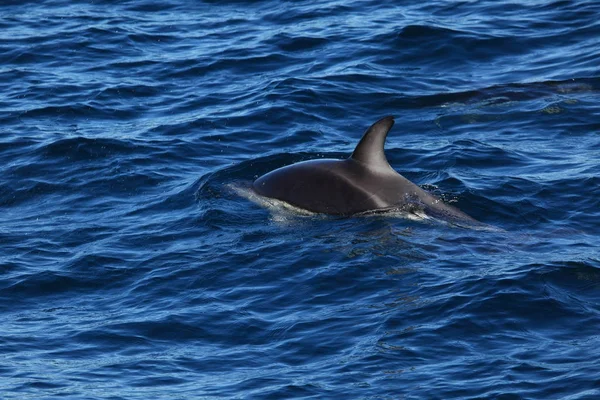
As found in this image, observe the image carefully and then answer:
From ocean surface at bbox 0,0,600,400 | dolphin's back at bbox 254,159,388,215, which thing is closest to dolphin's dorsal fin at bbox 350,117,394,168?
dolphin's back at bbox 254,159,388,215

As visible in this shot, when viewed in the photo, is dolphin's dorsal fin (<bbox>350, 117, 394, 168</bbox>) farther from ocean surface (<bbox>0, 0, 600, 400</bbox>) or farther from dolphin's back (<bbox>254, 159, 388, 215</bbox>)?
ocean surface (<bbox>0, 0, 600, 400</bbox>)

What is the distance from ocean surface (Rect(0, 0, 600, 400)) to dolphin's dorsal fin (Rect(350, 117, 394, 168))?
2.50 feet

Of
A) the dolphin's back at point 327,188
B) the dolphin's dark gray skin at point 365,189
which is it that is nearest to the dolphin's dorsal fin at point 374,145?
the dolphin's dark gray skin at point 365,189

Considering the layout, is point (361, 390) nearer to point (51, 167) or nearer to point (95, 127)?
point (51, 167)

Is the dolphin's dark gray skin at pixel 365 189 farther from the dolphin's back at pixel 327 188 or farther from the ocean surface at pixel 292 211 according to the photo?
the ocean surface at pixel 292 211

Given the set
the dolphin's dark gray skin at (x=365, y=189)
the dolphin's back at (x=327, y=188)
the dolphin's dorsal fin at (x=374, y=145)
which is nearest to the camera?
the dolphin's dorsal fin at (x=374, y=145)

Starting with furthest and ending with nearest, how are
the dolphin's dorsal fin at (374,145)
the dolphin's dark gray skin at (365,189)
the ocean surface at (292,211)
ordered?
the dolphin's dark gray skin at (365,189)
the dolphin's dorsal fin at (374,145)
the ocean surface at (292,211)

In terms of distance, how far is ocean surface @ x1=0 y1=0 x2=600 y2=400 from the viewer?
37.3ft

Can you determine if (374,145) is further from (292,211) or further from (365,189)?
(292,211)

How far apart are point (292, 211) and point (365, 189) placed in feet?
3.42

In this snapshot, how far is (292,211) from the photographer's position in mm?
15125

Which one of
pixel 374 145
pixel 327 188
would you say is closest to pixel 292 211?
pixel 327 188

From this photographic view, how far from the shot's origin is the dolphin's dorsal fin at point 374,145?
14266mm

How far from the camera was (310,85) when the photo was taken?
68.4 ft
